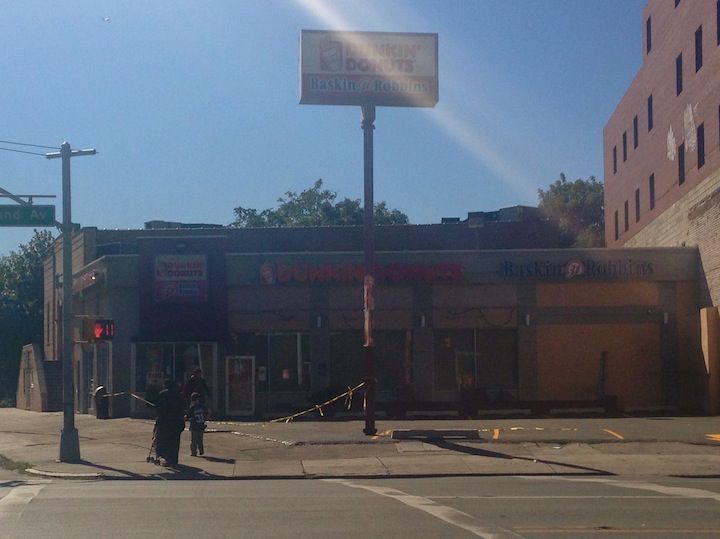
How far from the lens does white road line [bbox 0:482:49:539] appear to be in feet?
A: 38.2

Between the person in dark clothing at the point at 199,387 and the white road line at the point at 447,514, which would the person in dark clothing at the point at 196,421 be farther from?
the white road line at the point at 447,514

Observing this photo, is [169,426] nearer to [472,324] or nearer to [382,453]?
[382,453]

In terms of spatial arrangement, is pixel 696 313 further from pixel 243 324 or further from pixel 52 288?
pixel 52 288

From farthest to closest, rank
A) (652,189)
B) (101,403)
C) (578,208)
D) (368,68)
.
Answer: (578,208) → (652,189) → (101,403) → (368,68)

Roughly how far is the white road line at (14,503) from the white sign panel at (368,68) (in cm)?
1345

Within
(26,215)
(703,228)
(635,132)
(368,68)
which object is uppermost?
(635,132)

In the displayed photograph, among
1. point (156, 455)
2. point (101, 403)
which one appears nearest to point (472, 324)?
point (101, 403)

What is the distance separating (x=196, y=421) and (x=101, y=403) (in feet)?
47.1

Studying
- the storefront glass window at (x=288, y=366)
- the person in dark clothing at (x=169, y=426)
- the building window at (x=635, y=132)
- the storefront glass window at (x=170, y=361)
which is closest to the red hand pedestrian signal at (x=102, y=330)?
the person in dark clothing at (x=169, y=426)

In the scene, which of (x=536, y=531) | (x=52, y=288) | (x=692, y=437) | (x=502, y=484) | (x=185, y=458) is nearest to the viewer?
(x=536, y=531)

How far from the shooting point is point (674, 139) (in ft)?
130

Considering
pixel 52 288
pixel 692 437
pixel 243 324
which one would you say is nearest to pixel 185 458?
pixel 692 437

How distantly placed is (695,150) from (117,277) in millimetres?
20926

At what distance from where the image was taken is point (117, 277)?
35.3 meters
